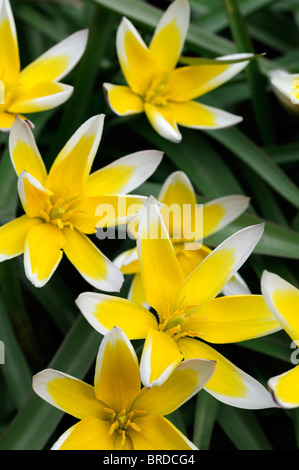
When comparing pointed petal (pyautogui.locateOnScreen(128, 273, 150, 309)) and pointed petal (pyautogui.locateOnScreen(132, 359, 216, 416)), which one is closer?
pointed petal (pyautogui.locateOnScreen(132, 359, 216, 416))

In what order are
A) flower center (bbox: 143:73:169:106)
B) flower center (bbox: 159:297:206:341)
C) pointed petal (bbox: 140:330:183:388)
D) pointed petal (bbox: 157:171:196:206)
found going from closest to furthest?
pointed petal (bbox: 140:330:183:388)
flower center (bbox: 159:297:206:341)
pointed petal (bbox: 157:171:196:206)
flower center (bbox: 143:73:169:106)

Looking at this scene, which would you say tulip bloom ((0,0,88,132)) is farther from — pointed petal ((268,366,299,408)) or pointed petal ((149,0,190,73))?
pointed petal ((268,366,299,408))

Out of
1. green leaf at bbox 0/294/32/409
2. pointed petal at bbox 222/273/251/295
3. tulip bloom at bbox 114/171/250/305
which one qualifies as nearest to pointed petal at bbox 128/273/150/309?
tulip bloom at bbox 114/171/250/305

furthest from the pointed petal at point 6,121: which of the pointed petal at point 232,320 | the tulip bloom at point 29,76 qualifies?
the pointed petal at point 232,320

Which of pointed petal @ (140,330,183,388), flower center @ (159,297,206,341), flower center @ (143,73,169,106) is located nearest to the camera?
pointed petal @ (140,330,183,388)

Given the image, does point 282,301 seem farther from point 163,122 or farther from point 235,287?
point 163,122

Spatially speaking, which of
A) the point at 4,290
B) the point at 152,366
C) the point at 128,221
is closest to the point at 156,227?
the point at 128,221

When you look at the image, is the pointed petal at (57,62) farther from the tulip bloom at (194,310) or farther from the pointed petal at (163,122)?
the tulip bloom at (194,310)
